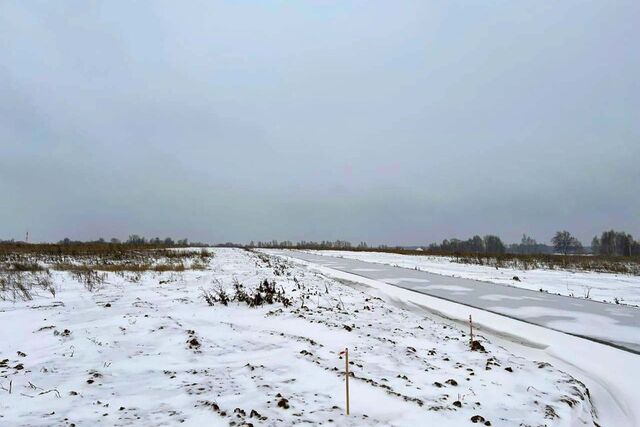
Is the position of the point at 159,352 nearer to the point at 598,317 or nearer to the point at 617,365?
the point at 617,365

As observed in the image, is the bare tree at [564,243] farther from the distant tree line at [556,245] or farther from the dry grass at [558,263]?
the dry grass at [558,263]

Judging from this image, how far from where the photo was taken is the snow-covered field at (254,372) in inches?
140

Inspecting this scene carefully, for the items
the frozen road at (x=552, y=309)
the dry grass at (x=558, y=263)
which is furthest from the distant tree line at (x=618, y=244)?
the frozen road at (x=552, y=309)

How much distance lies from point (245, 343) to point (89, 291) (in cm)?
660

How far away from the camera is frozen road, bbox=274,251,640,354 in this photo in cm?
725

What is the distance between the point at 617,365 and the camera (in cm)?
556

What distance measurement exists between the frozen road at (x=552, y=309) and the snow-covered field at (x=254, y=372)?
7.55 feet

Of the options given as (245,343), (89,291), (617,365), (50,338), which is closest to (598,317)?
(617,365)

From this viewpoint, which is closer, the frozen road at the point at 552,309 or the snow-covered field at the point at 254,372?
the snow-covered field at the point at 254,372

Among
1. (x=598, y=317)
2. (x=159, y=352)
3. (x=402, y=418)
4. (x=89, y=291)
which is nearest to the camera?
(x=402, y=418)

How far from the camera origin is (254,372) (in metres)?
4.62

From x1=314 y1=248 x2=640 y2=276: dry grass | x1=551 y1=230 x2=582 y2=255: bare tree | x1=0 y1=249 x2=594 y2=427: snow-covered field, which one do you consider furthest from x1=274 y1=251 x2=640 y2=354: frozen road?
x1=551 y1=230 x2=582 y2=255: bare tree

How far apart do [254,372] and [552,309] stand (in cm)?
849

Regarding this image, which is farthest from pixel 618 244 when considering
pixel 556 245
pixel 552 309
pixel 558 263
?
pixel 552 309
